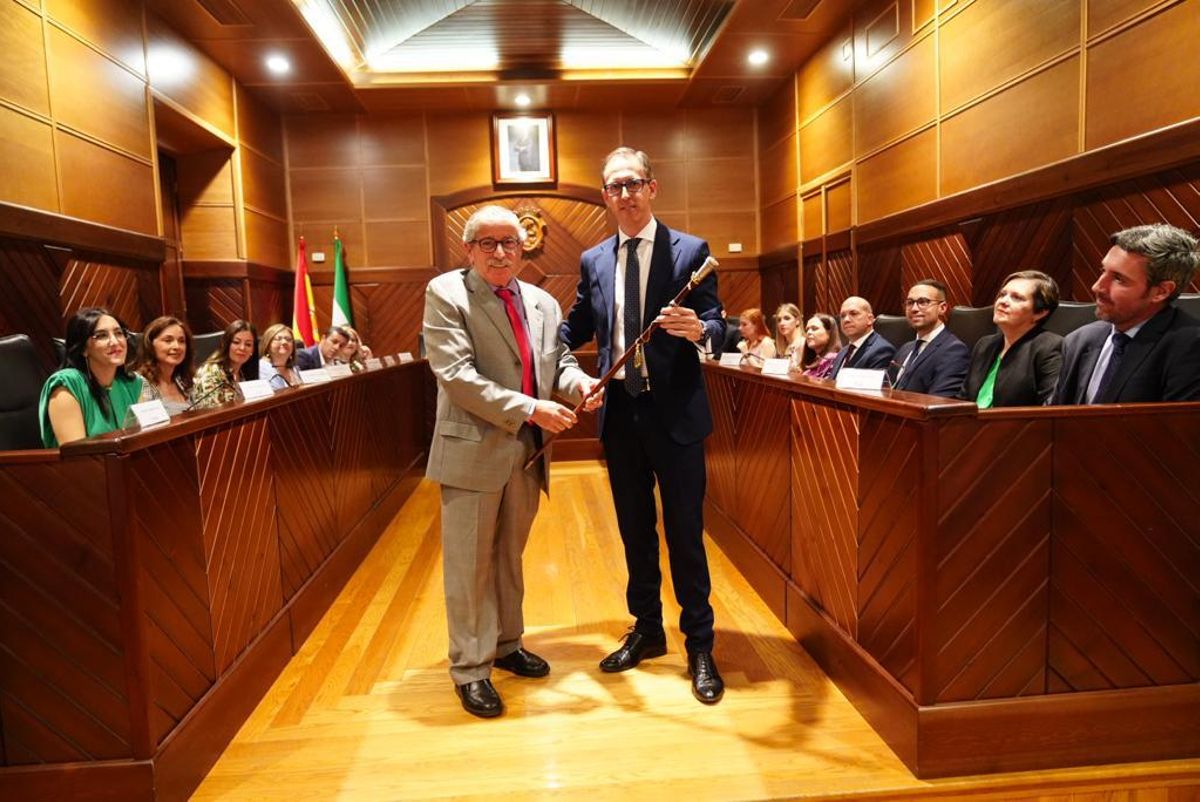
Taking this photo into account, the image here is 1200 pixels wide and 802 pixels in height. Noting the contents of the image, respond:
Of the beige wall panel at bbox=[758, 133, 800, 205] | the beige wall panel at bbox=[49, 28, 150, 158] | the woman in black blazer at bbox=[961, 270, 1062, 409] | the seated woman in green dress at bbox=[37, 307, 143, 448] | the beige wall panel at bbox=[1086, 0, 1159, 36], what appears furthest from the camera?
the beige wall panel at bbox=[758, 133, 800, 205]

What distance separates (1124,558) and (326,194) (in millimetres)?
7398

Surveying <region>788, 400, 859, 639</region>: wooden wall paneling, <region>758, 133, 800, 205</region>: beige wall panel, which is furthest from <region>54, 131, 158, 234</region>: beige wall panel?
<region>758, 133, 800, 205</region>: beige wall panel

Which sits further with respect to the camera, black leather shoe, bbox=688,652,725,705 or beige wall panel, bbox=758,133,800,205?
beige wall panel, bbox=758,133,800,205

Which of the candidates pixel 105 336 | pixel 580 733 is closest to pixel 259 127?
pixel 105 336

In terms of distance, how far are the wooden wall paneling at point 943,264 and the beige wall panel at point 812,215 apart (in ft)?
4.58

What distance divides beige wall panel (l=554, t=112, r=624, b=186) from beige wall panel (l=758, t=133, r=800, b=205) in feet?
5.20

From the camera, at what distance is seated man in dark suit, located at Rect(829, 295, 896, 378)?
3.11 m

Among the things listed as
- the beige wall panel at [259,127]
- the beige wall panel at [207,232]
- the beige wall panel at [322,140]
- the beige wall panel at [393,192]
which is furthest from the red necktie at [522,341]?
the beige wall panel at [322,140]

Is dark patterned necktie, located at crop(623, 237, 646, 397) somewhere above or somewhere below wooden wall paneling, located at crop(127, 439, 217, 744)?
above

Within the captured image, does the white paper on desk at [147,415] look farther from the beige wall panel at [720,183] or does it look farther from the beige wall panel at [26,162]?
the beige wall panel at [720,183]

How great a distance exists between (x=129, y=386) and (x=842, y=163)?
5.32 metres

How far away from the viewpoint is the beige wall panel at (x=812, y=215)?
20.7 feet

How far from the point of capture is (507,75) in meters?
6.56

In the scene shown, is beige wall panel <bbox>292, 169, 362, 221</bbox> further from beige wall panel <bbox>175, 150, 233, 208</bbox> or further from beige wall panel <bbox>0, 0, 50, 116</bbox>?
beige wall panel <bbox>0, 0, 50, 116</bbox>
